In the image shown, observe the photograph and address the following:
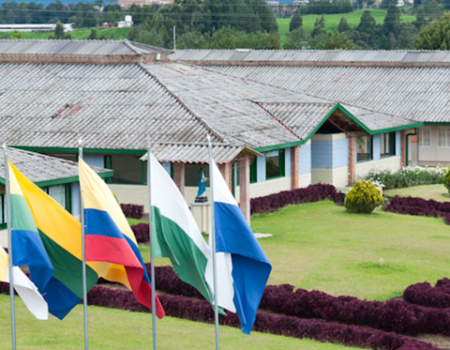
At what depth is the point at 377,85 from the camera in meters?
46.2

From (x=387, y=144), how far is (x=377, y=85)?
743 centimetres

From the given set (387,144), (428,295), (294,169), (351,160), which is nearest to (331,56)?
(387,144)

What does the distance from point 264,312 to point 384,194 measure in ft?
58.1

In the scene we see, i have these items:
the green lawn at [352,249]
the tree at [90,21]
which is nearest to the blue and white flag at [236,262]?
the green lawn at [352,249]

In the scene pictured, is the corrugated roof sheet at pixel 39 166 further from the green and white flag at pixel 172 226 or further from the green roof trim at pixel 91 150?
the green and white flag at pixel 172 226

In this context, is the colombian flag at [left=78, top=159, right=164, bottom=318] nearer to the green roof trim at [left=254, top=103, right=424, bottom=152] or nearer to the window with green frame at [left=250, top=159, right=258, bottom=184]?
the green roof trim at [left=254, top=103, right=424, bottom=152]

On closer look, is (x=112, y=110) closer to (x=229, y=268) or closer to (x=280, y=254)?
(x=280, y=254)

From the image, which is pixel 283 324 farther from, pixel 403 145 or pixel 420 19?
pixel 420 19

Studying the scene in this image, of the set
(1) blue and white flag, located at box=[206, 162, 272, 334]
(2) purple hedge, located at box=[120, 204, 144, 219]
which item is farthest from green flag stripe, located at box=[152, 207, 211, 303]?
(2) purple hedge, located at box=[120, 204, 144, 219]

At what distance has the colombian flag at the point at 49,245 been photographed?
40.5 feet

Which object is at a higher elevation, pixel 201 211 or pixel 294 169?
pixel 294 169

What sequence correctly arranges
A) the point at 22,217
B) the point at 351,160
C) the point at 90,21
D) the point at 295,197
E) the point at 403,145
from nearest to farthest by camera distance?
the point at 22,217
the point at 295,197
the point at 351,160
the point at 403,145
the point at 90,21

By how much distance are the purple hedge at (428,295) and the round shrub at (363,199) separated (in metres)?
11.2

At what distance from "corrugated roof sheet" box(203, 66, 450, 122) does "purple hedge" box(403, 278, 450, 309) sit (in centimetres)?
2477
